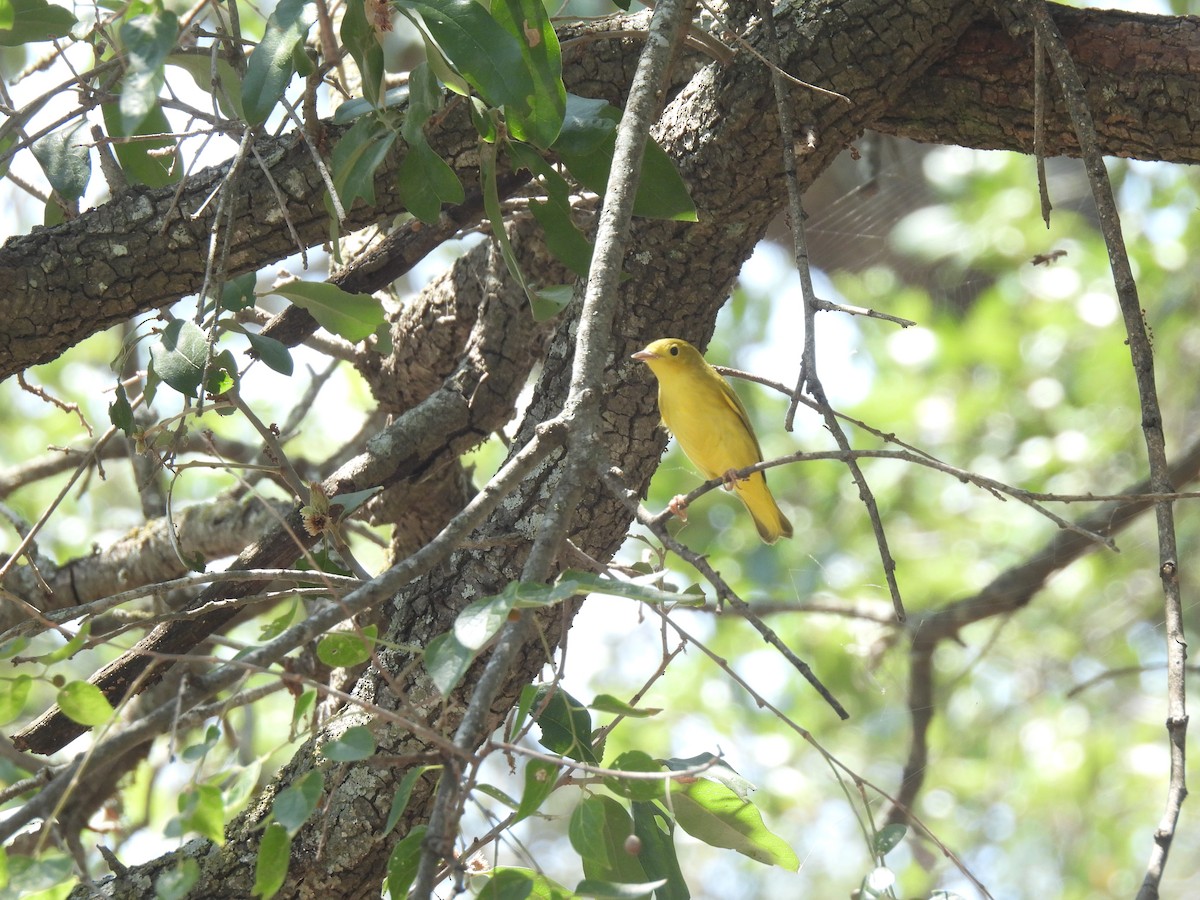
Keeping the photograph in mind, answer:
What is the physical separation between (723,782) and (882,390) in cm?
543

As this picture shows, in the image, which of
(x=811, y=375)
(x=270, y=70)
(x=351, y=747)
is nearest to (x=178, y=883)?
(x=351, y=747)

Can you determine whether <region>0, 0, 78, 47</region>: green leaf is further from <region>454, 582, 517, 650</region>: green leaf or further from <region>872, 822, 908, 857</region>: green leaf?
<region>872, 822, 908, 857</region>: green leaf

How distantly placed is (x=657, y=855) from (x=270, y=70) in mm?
1270

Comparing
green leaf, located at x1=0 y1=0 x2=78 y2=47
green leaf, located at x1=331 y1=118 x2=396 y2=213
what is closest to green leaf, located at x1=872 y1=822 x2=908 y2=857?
green leaf, located at x1=331 y1=118 x2=396 y2=213

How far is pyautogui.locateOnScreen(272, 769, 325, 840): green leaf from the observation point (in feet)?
3.46

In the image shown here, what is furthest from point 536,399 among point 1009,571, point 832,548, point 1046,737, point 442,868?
point 1046,737

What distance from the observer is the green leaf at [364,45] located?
1766mm

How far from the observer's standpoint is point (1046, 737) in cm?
755

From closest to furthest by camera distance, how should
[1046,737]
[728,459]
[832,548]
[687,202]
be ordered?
[687,202] → [728,459] → [832,548] → [1046,737]

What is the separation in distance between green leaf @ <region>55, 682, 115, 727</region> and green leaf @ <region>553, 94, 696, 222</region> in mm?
1138

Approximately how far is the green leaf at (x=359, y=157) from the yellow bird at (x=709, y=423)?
0.87 metres

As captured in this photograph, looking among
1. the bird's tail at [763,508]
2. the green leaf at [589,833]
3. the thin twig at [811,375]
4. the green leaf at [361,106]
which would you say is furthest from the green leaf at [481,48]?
the bird's tail at [763,508]

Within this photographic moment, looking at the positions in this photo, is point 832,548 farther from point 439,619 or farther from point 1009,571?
point 439,619

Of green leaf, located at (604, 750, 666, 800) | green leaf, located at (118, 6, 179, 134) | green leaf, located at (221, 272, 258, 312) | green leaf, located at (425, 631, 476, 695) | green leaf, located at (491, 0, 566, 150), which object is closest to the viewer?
green leaf, located at (425, 631, 476, 695)
